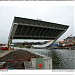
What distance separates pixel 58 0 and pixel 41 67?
90.5 inches

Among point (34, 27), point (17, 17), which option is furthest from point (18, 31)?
point (17, 17)

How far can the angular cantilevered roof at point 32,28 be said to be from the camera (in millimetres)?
20072

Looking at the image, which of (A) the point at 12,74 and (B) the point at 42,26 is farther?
(B) the point at 42,26

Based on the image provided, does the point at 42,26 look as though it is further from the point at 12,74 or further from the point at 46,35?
the point at 12,74

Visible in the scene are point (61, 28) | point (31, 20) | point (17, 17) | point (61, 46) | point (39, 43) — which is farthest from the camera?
point (39, 43)

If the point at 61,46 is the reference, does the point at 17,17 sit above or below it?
above

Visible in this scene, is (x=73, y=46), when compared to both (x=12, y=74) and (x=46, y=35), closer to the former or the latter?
(x=46, y=35)

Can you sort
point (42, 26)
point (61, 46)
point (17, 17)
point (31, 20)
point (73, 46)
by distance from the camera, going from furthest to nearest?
point (61, 46) < point (73, 46) < point (42, 26) < point (31, 20) < point (17, 17)

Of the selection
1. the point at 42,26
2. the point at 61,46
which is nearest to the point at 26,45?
the point at 61,46

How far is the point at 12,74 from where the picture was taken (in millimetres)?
3311

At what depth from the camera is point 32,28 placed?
2233cm

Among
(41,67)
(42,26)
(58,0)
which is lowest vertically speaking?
(41,67)

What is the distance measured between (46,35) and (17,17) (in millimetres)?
8865

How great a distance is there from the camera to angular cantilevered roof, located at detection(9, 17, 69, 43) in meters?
20.1
